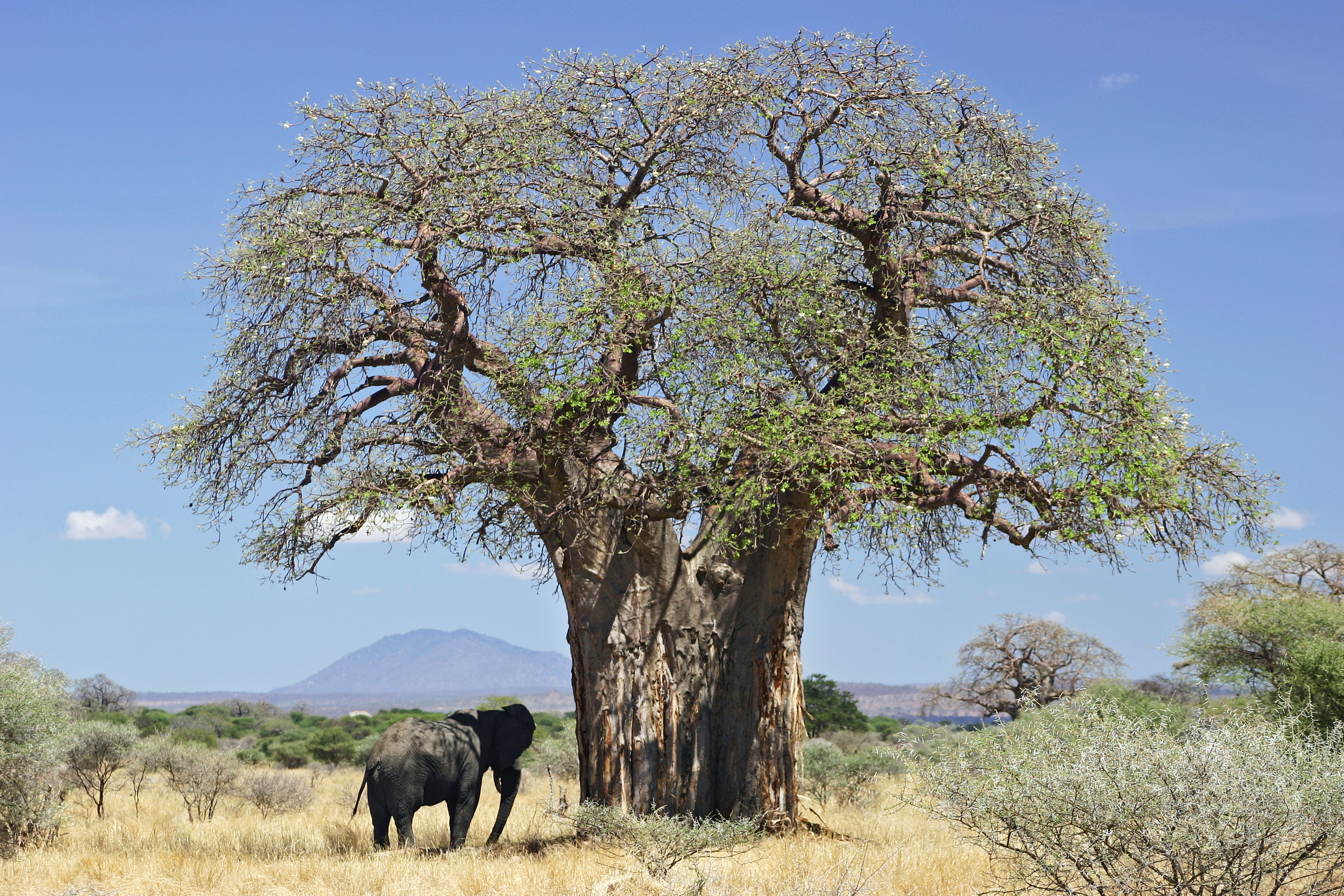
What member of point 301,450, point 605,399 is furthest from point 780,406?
point 301,450

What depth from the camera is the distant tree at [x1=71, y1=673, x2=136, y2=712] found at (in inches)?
1676

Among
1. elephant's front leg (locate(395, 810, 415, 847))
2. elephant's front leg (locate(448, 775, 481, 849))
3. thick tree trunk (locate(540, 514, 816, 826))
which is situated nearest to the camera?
thick tree trunk (locate(540, 514, 816, 826))

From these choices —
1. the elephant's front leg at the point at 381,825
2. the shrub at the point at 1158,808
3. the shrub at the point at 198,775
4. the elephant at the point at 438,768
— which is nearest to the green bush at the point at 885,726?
the shrub at the point at 198,775

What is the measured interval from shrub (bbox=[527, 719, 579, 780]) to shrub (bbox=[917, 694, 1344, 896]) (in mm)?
15385

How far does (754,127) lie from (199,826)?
12.8 metres

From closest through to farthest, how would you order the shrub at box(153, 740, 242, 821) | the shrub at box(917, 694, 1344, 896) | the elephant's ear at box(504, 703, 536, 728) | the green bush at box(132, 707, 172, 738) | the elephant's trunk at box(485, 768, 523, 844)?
the shrub at box(917, 694, 1344, 896) → the elephant's trunk at box(485, 768, 523, 844) → the elephant's ear at box(504, 703, 536, 728) → the shrub at box(153, 740, 242, 821) → the green bush at box(132, 707, 172, 738)

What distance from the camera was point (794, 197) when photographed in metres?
13.5

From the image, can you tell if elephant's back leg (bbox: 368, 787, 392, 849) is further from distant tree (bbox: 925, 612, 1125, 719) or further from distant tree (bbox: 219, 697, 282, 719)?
distant tree (bbox: 219, 697, 282, 719)

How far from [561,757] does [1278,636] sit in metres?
14.4

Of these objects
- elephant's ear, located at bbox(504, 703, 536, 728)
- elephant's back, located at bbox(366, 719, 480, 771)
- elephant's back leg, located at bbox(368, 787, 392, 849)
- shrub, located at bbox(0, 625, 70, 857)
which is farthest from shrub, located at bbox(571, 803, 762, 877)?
shrub, located at bbox(0, 625, 70, 857)

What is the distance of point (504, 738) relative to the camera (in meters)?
14.2

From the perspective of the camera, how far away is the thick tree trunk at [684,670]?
12617 mm

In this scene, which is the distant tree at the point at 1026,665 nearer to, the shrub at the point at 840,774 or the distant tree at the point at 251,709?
the shrub at the point at 840,774

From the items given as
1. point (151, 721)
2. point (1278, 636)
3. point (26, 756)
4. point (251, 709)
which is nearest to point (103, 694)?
point (151, 721)
